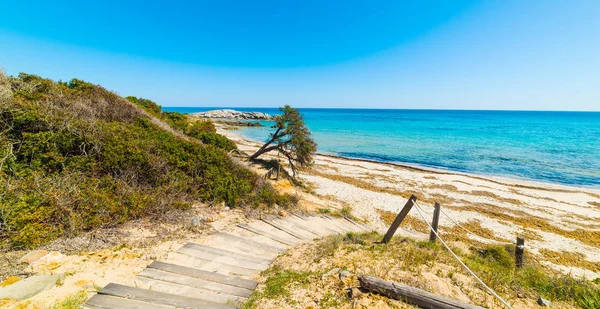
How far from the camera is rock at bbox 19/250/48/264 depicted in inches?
148

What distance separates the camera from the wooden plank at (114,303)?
3.14 meters

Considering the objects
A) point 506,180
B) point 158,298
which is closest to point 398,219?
point 158,298

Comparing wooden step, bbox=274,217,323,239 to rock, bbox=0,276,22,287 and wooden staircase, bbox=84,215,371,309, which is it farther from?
rock, bbox=0,276,22,287

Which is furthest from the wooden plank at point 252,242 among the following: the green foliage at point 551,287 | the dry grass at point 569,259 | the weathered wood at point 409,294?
the dry grass at point 569,259

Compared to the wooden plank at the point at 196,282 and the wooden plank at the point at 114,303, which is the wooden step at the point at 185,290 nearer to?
the wooden plank at the point at 196,282

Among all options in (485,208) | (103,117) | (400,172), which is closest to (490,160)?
(400,172)

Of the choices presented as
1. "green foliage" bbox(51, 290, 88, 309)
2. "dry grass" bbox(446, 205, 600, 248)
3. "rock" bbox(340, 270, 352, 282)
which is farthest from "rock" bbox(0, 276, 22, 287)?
"dry grass" bbox(446, 205, 600, 248)

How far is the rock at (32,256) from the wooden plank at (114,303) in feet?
5.41

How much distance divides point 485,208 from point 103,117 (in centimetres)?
2086

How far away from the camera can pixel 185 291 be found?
365 centimetres

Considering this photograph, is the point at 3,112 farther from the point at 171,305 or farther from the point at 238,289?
the point at 238,289

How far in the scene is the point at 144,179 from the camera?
676 cm

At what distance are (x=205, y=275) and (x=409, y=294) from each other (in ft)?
11.6

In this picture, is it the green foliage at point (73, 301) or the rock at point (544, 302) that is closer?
the green foliage at point (73, 301)
